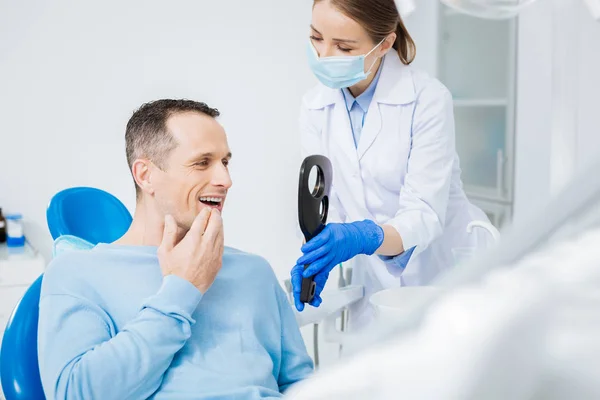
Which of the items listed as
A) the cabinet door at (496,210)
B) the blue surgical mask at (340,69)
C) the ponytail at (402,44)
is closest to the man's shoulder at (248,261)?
the blue surgical mask at (340,69)

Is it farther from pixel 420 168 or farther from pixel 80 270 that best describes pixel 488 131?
pixel 80 270

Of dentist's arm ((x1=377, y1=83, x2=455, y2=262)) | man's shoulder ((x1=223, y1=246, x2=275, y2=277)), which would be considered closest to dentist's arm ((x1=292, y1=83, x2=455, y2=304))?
dentist's arm ((x1=377, y1=83, x2=455, y2=262))

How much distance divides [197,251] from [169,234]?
0.07 m

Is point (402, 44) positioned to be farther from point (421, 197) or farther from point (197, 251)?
point (197, 251)

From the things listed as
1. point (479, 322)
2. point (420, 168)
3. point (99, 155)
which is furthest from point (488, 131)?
point (479, 322)

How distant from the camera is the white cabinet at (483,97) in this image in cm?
265

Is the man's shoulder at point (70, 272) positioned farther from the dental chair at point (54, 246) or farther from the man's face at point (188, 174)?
the man's face at point (188, 174)

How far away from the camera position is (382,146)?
1656 mm

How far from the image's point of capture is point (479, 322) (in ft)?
0.63

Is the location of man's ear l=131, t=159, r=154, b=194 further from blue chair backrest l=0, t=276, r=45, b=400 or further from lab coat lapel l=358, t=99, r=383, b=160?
lab coat lapel l=358, t=99, r=383, b=160

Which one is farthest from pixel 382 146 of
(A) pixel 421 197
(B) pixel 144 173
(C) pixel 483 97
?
(C) pixel 483 97

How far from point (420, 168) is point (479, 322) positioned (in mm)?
1423

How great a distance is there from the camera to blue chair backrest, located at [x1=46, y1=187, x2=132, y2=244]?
5.10ft

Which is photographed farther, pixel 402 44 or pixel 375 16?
pixel 402 44
